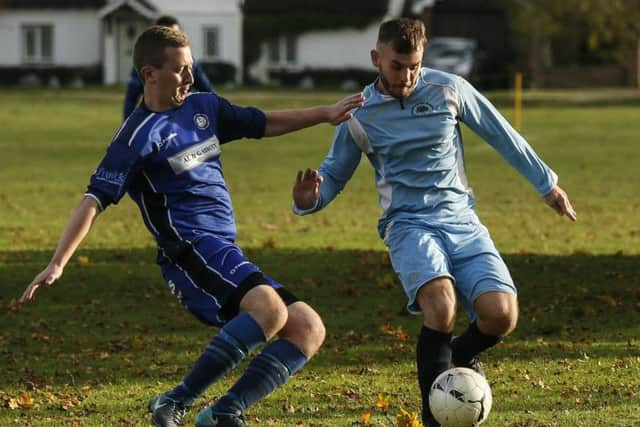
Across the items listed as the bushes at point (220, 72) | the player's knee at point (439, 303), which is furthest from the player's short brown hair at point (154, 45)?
the bushes at point (220, 72)

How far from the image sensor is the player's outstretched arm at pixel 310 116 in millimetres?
6699

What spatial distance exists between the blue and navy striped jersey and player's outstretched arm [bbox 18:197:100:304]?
0.07 metres

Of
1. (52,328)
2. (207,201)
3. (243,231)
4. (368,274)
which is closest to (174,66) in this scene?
(207,201)

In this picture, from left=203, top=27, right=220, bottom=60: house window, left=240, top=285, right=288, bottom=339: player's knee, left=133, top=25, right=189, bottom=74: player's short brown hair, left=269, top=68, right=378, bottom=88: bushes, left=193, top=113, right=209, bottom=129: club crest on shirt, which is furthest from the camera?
left=203, top=27, right=220, bottom=60: house window

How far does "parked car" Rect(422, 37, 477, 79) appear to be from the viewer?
5425 cm

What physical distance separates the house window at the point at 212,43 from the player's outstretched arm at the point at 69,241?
58165 mm

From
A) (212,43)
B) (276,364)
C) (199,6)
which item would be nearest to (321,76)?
(212,43)

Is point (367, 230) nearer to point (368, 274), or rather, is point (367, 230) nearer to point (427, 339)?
point (368, 274)

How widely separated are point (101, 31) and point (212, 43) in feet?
16.5

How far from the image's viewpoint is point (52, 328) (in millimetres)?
10547

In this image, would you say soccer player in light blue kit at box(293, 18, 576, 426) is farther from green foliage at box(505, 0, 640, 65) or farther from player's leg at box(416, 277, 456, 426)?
green foliage at box(505, 0, 640, 65)

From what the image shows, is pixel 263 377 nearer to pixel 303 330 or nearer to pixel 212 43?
pixel 303 330

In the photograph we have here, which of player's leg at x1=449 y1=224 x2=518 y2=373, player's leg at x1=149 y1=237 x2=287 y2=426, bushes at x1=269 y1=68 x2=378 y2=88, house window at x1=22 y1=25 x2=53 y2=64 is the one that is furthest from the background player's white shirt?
house window at x1=22 y1=25 x2=53 y2=64

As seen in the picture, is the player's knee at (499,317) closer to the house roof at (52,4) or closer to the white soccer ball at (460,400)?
the white soccer ball at (460,400)
